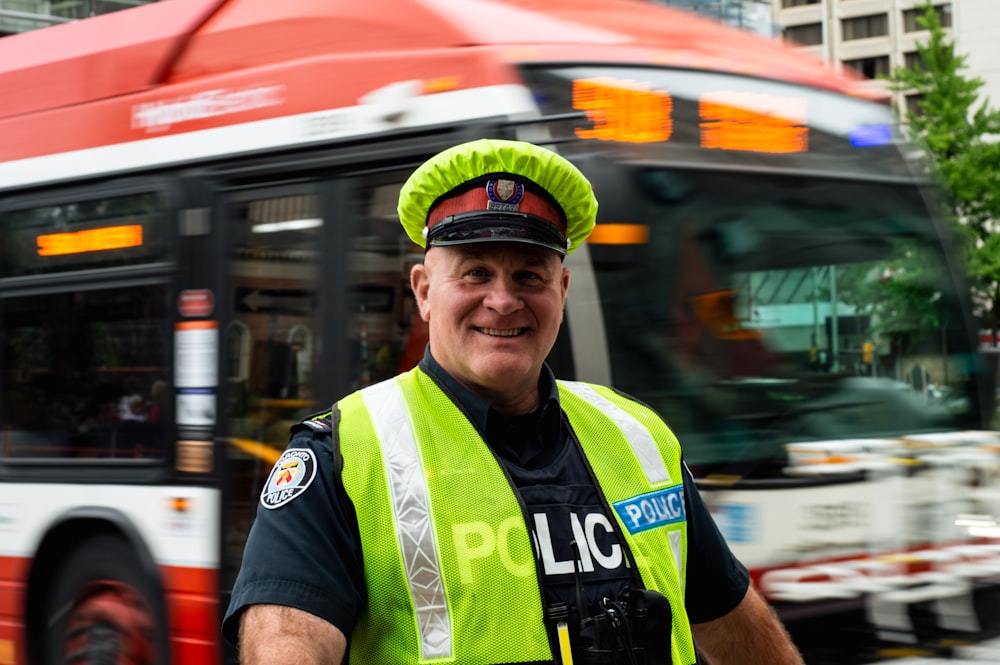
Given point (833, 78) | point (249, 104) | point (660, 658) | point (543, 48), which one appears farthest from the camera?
point (833, 78)

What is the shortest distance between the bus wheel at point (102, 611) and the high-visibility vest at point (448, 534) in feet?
14.1

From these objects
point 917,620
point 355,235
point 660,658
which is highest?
point 355,235

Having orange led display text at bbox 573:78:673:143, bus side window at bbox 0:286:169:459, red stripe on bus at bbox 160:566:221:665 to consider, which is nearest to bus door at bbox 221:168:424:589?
red stripe on bus at bbox 160:566:221:665

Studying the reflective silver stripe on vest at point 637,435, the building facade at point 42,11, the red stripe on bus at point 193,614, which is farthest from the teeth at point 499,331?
the building facade at point 42,11

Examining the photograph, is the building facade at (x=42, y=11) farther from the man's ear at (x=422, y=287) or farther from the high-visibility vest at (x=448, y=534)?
the high-visibility vest at (x=448, y=534)

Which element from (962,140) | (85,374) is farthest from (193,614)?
(962,140)

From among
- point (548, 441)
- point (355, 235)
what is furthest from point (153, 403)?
point (548, 441)

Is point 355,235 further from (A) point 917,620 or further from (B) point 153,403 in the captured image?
(A) point 917,620

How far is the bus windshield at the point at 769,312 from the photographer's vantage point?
5359mm

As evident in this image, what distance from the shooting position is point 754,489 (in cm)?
529

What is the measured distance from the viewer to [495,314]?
6.72 feet

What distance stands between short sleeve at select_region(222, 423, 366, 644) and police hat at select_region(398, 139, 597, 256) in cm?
37

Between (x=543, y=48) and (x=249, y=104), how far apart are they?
133 centimetres

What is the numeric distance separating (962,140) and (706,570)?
3528 cm
